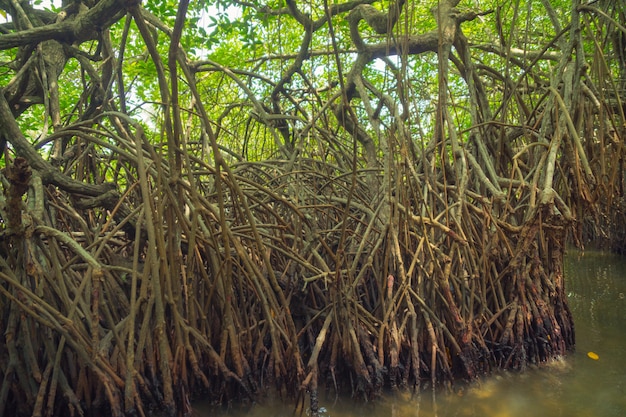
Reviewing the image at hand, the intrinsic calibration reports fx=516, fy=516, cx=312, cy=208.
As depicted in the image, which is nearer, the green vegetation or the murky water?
the green vegetation

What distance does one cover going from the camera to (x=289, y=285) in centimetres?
318

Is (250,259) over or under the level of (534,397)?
over

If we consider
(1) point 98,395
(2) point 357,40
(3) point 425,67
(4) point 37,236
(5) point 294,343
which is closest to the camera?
(4) point 37,236

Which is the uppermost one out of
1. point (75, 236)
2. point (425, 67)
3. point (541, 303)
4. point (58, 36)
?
point (425, 67)

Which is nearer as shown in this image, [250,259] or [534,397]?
[250,259]

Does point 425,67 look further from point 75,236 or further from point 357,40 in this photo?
point 75,236

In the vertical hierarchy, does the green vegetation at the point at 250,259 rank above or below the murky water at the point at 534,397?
above

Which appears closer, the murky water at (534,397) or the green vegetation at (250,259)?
the green vegetation at (250,259)

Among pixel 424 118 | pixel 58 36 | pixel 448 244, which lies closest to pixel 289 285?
pixel 448 244

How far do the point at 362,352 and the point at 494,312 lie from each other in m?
1.02

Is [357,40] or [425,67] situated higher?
[425,67]

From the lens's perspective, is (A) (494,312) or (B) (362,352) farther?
(A) (494,312)

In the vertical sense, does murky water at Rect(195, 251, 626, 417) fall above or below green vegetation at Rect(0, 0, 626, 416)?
below

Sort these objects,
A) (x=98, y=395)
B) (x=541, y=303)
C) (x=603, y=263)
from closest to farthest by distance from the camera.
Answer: (x=98, y=395) < (x=541, y=303) < (x=603, y=263)
